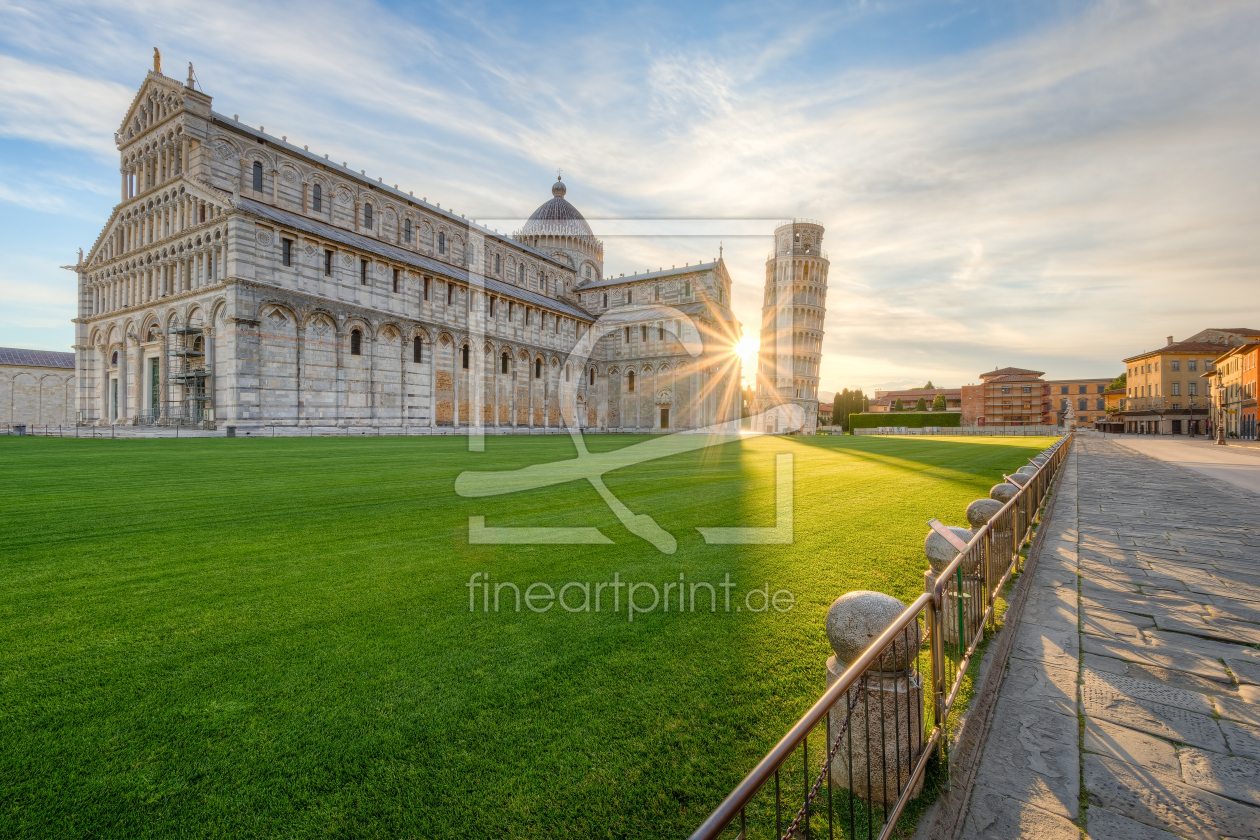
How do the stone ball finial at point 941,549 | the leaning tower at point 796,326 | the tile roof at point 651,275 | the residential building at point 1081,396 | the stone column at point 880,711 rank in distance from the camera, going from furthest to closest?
1. the residential building at point 1081,396
2. the leaning tower at point 796,326
3. the tile roof at point 651,275
4. the stone ball finial at point 941,549
5. the stone column at point 880,711

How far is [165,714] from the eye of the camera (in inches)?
116

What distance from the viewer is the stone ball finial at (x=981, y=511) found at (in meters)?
6.00

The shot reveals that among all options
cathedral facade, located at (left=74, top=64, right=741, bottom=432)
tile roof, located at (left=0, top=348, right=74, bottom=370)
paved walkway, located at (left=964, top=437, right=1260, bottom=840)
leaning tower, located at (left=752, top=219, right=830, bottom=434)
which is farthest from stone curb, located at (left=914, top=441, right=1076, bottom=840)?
tile roof, located at (left=0, top=348, right=74, bottom=370)

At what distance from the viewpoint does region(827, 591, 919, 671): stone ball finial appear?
255 cm

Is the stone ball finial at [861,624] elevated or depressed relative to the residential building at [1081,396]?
depressed

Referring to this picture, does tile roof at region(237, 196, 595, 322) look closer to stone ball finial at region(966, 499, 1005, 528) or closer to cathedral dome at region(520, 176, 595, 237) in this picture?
cathedral dome at region(520, 176, 595, 237)

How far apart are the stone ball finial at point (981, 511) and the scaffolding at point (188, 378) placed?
120 feet

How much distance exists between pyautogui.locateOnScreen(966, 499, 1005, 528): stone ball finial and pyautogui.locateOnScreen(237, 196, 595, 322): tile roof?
120 feet

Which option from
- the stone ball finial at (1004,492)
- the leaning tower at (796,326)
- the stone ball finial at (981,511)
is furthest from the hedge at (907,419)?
the stone ball finial at (981,511)

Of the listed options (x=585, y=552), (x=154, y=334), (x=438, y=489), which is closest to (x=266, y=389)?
(x=154, y=334)

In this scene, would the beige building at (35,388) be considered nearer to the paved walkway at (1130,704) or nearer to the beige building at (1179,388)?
the paved walkway at (1130,704)

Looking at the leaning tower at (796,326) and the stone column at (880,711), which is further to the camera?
the leaning tower at (796,326)

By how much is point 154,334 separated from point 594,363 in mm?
35641

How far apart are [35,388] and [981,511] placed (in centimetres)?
7703
